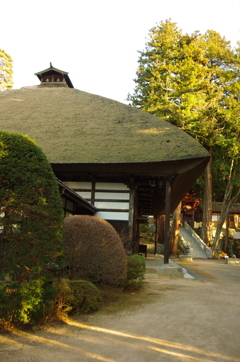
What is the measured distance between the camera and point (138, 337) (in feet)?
14.8

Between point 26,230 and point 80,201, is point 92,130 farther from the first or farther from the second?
point 26,230

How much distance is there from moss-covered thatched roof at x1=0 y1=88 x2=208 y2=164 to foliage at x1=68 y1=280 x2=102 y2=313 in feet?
22.8

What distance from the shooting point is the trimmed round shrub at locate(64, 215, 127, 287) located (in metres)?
6.74

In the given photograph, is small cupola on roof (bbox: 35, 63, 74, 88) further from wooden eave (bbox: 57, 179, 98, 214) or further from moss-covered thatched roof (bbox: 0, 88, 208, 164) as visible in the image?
wooden eave (bbox: 57, 179, 98, 214)

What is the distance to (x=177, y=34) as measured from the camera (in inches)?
1410

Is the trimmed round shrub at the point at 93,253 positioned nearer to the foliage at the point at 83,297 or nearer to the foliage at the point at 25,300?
the foliage at the point at 83,297

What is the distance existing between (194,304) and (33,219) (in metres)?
3.75

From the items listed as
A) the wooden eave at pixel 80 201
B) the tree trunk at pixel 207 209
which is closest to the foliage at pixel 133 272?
the wooden eave at pixel 80 201

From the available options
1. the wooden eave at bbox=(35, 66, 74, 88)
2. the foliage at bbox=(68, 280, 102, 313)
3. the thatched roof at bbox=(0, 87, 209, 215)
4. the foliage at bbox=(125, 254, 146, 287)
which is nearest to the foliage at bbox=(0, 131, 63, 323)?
Result: the foliage at bbox=(68, 280, 102, 313)

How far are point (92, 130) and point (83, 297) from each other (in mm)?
10292

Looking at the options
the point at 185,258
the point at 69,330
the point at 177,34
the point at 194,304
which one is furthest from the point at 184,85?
the point at 69,330

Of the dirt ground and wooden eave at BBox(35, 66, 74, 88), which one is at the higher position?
wooden eave at BBox(35, 66, 74, 88)

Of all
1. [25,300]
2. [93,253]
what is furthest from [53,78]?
[25,300]

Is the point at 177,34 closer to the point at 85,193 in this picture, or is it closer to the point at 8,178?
the point at 85,193
